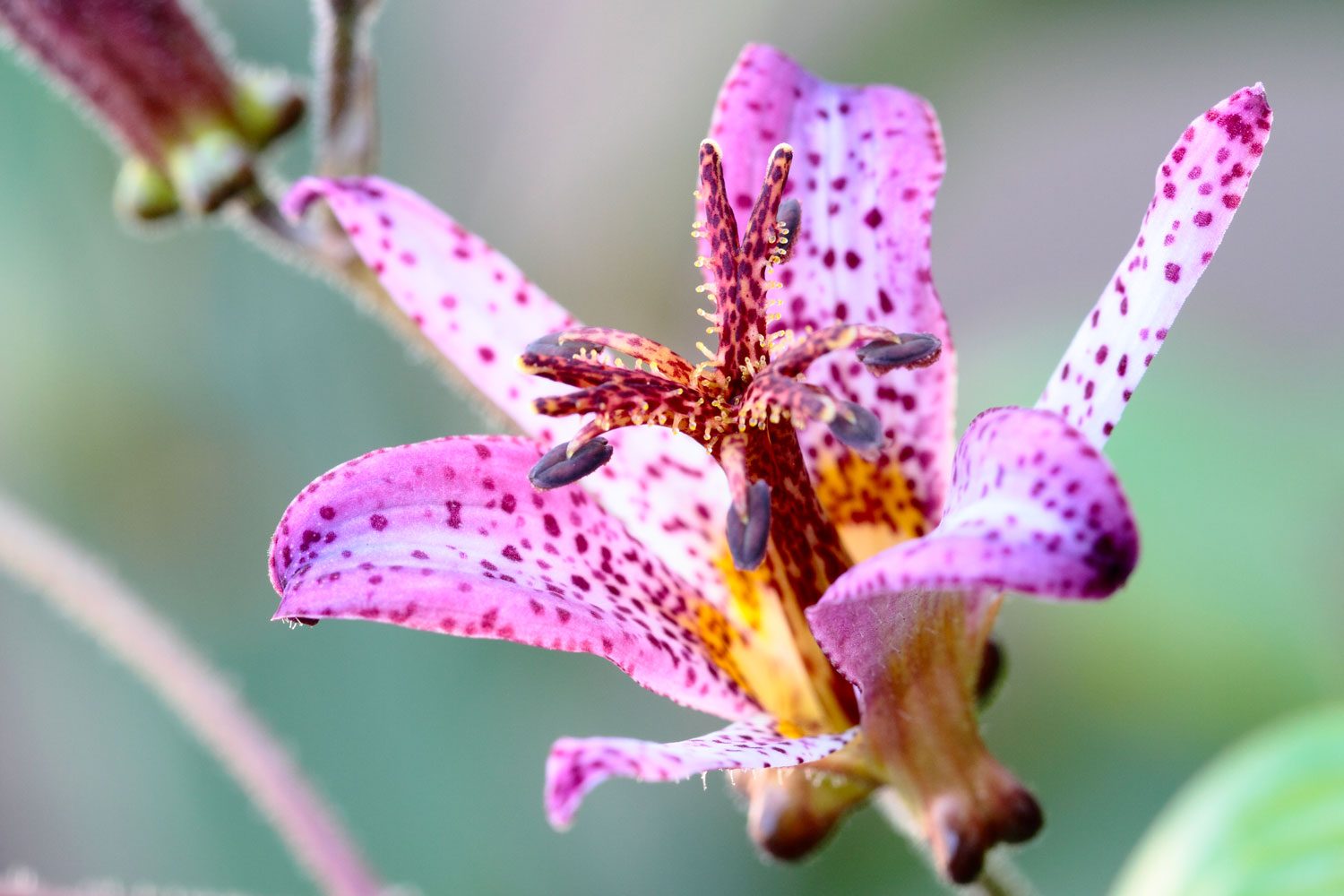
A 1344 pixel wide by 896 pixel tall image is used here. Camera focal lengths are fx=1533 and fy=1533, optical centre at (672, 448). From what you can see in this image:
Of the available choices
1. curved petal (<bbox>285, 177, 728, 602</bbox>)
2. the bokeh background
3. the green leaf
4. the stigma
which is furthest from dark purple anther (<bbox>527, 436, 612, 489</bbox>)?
the bokeh background

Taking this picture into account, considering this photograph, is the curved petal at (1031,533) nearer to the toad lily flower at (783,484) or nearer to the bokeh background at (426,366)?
the toad lily flower at (783,484)

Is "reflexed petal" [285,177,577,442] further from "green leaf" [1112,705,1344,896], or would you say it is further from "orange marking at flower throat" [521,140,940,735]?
"green leaf" [1112,705,1344,896]

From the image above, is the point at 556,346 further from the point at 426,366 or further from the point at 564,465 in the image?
the point at 426,366

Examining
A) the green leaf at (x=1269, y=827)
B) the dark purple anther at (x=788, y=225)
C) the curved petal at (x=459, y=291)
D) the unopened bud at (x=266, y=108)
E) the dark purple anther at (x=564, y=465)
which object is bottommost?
the green leaf at (x=1269, y=827)

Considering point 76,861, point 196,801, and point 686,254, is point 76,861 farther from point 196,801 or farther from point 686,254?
point 686,254

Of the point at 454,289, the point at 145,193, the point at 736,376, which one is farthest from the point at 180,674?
the point at 736,376

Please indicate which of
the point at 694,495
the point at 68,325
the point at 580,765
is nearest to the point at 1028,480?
the point at 580,765

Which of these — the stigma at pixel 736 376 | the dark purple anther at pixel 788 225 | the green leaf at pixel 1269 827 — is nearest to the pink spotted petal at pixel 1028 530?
the stigma at pixel 736 376
